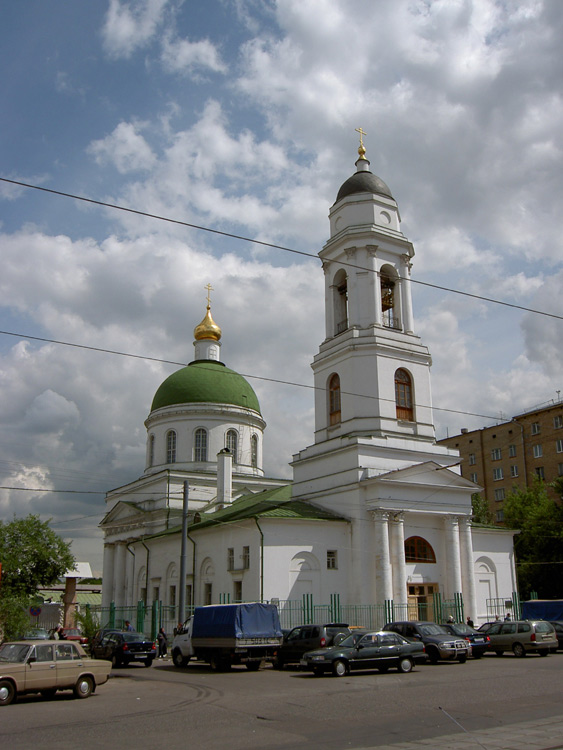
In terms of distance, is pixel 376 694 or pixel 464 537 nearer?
pixel 376 694

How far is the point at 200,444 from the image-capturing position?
49.2m

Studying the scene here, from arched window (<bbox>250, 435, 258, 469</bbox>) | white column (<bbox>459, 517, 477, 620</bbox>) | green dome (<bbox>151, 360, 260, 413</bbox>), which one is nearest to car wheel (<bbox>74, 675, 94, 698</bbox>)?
white column (<bbox>459, 517, 477, 620</bbox>)

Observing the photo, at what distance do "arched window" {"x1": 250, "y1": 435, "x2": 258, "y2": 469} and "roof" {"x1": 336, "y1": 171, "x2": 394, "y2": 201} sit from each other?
19994 mm

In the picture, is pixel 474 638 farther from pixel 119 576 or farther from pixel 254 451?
pixel 254 451

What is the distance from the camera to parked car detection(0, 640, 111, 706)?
1455 cm

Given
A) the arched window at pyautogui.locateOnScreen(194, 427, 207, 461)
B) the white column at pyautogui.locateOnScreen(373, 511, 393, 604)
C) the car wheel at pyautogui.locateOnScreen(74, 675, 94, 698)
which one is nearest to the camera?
the car wheel at pyautogui.locateOnScreen(74, 675, 94, 698)

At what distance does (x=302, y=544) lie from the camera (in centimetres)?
3062

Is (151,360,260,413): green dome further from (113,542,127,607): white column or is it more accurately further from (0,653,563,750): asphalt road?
(0,653,563,750): asphalt road

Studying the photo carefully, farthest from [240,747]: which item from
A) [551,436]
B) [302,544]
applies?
[551,436]

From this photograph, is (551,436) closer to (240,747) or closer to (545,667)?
(545,667)

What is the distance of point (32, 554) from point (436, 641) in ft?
114

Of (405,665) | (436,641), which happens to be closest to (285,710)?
(405,665)

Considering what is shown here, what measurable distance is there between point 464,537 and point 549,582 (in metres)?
15.6

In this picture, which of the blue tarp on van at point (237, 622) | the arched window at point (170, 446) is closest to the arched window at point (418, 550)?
the blue tarp on van at point (237, 622)
